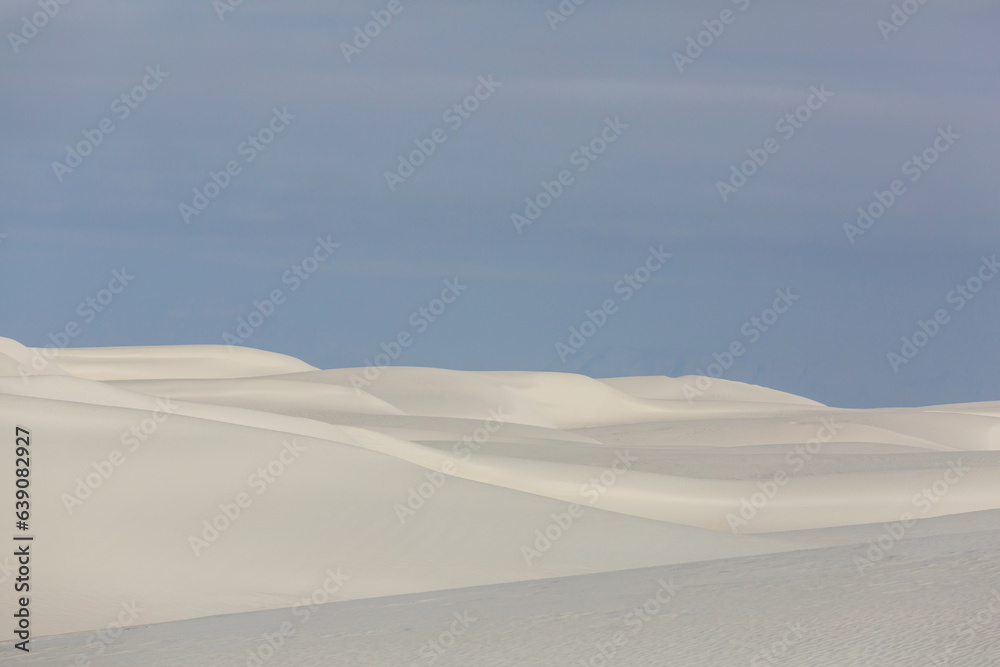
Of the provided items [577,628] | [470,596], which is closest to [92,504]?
[470,596]

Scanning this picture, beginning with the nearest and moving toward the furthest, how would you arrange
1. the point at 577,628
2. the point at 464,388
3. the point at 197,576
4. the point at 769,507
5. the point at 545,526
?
the point at 577,628 < the point at 197,576 < the point at 545,526 < the point at 769,507 < the point at 464,388

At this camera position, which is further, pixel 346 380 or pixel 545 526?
pixel 346 380

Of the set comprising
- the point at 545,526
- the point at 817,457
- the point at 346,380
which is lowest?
the point at 346,380

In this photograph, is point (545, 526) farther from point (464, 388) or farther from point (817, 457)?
point (464, 388)

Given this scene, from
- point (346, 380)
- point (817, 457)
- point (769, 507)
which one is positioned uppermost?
point (769, 507)

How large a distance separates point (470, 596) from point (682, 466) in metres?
11.3

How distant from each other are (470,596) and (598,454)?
11800 mm

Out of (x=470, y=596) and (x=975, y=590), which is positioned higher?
(x=975, y=590)

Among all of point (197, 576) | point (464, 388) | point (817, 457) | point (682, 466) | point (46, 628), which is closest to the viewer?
point (46, 628)

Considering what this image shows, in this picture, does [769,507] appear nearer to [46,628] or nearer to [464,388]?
[46,628]

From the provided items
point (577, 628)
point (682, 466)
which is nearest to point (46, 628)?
point (577, 628)

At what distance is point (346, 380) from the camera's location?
122 ft

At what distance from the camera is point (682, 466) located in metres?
19.4

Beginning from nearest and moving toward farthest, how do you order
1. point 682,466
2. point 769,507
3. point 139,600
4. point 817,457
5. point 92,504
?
point 139,600 < point 92,504 < point 769,507 < point 682,466 < point 817,457
